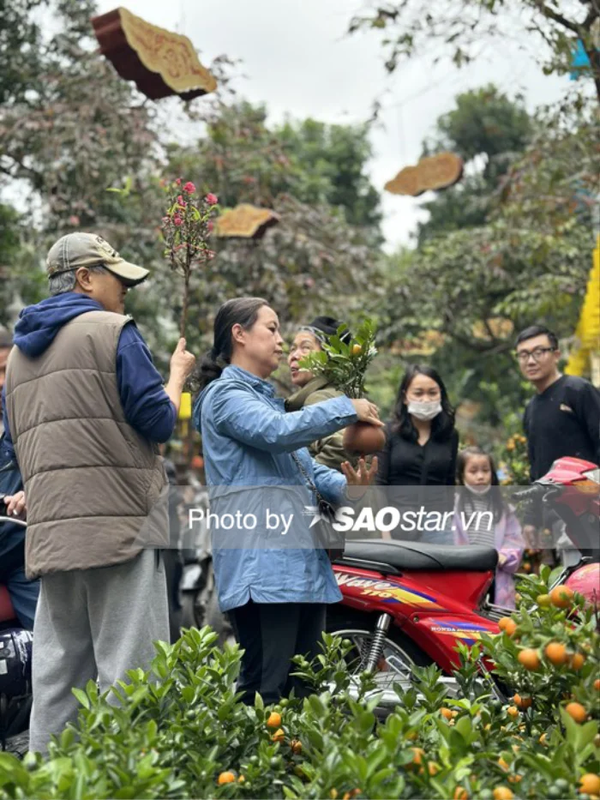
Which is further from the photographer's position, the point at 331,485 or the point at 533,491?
the point at 533,491

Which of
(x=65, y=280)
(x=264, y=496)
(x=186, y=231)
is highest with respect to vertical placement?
(x=186, y=231)

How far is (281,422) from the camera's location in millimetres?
3617

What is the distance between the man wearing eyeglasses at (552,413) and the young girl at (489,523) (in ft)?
0.76

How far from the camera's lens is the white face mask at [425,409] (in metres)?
5.93

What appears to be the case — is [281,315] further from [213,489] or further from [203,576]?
[213,489]

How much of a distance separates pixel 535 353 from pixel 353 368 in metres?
2.43

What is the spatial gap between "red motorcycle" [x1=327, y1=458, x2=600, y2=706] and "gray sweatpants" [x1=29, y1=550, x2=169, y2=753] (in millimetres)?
1587

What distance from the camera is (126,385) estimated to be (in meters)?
3.45

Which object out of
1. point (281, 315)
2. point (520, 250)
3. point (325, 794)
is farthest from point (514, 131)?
point (325, 794)

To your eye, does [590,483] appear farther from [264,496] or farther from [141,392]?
[141,392]

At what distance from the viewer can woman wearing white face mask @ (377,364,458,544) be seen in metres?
5.92

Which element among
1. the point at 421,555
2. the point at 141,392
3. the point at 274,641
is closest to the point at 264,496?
the point at 274,641

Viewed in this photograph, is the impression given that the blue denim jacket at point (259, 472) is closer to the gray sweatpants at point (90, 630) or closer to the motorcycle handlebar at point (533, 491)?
the gray sweatpants at point (90, 630)

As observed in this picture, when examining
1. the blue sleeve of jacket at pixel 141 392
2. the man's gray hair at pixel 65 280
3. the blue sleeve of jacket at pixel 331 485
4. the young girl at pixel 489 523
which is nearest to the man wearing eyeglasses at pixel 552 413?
the young girl at pixel 489 523
